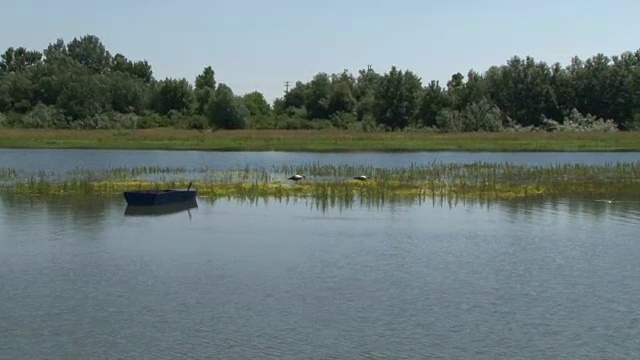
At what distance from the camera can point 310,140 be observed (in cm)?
7550

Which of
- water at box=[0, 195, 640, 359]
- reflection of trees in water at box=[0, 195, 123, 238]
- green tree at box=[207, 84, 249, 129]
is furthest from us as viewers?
green tree at box=[207, 84, 249, 129]

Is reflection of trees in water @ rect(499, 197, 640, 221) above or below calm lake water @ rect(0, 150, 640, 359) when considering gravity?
above

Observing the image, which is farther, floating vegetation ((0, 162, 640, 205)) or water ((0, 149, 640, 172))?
water ((0, 149, 640, 172))

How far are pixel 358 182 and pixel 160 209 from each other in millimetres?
10057

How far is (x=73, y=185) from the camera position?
38.2m

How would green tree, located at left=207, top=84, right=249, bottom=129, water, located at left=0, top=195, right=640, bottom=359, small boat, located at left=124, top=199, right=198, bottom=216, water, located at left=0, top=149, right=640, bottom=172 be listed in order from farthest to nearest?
green tree, located at left=207, top=84, right=249, bottom=129 → water, located at left=0, top=149, right=640, bottom=172 → small boat, located at left=124, top=199, right=198, bottom=216 → water, located at left=0, top=195, right=640, bottom=359

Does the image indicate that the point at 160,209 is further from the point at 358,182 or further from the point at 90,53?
the point at 90,53

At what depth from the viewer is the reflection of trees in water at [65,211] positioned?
2823 centimetres

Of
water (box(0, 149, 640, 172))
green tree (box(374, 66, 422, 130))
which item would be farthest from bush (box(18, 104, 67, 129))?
green tree (box(374, 66, 422, 130))

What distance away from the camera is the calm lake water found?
15.4m

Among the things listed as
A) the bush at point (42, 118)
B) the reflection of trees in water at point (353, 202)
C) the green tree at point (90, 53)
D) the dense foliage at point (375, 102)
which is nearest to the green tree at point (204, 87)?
the dense foliage at point (375, 102)

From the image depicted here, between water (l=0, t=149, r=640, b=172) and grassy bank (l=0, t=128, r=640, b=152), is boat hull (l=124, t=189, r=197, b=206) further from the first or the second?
grassy bank (l=0, t=128, r=640, b=152)

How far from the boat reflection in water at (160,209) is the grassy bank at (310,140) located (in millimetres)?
34300

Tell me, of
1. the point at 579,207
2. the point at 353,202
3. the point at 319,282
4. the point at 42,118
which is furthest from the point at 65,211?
the point at 42,118
